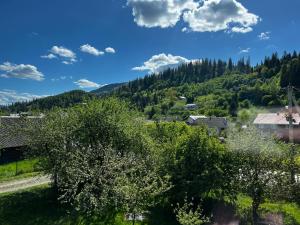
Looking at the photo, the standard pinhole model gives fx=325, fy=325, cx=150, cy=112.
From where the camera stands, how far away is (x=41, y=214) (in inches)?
828

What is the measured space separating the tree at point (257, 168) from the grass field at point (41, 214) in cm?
536

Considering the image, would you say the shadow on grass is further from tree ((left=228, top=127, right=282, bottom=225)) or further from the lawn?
tree ((left=228, top=127, right=282, bottom=225))

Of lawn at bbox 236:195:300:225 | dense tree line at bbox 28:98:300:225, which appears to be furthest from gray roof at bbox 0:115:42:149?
lawn at bbox 236:195:300:225

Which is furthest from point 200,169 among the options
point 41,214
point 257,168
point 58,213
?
point 41,214

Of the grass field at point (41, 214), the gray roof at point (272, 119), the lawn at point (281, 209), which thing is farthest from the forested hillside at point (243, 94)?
the grass field at point (41, 214)

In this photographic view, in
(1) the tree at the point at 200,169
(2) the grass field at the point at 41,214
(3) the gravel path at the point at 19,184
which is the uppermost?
(1) the tree at the point at 200,169

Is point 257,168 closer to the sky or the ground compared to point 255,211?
closer to the sky

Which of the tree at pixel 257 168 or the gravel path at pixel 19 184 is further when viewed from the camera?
the gravel path at pixel 19 184

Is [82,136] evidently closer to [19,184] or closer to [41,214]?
[41,214]

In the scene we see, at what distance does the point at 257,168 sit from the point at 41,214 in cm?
1393

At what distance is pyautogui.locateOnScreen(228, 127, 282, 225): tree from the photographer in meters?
19.4

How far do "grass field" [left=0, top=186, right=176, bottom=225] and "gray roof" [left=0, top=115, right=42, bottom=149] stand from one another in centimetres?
499

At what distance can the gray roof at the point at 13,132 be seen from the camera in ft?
84.6

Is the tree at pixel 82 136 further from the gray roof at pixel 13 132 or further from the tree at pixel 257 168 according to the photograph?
the tree at pixel 257 168
